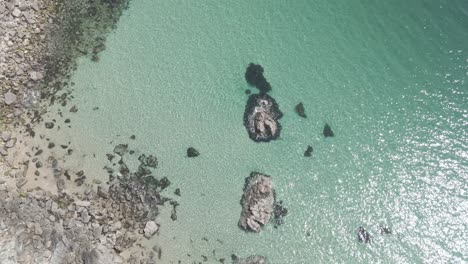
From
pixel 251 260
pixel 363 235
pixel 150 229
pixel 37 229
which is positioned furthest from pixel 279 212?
pixel 37 229

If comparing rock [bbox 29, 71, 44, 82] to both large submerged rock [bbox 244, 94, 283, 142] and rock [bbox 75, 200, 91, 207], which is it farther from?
large submerged rock [bbox 244, 94, 283, 142]

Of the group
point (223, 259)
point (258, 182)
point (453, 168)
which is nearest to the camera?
point (223, 259)

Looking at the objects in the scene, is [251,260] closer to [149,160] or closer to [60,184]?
[149,160]

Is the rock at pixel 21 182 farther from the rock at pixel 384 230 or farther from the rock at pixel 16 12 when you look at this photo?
the rock at pixel 384 230

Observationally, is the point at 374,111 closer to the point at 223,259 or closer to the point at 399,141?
the point at 399,141

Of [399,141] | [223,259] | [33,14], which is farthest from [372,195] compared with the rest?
[33,14]
